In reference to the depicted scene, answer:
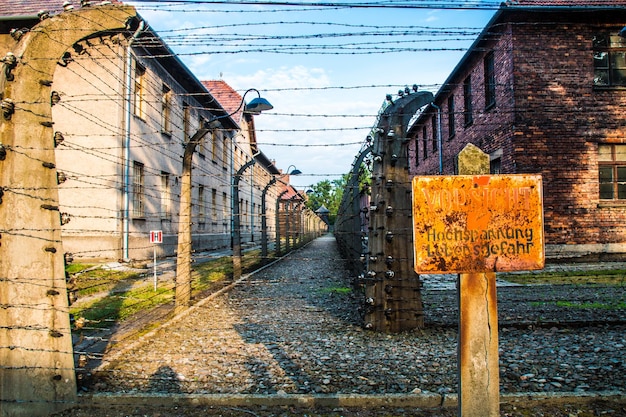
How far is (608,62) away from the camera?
12.1 metres

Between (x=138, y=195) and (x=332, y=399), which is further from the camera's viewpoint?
(x=138, y=195)

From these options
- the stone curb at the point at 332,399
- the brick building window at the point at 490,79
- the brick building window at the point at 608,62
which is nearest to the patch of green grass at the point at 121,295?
the stone curb at the point at 332,399

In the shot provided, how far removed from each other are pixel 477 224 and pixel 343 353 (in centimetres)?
280

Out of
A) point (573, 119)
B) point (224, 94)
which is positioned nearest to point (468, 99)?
point (573, 119)

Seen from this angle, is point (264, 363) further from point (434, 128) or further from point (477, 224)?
point (434, 128)

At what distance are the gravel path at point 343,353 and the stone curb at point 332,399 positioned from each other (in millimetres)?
170

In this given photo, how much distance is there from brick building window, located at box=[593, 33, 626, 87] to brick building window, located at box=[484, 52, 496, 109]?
2.66 meters

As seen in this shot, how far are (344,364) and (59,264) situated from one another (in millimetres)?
2472

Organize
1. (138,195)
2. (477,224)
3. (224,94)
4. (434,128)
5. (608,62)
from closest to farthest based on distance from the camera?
(477,224), (608,62), (138,195), (434,128), (224,94)

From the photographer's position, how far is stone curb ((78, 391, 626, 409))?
3.02 m

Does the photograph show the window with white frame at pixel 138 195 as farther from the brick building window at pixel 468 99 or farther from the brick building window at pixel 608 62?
the brick building window at pixel 608 62

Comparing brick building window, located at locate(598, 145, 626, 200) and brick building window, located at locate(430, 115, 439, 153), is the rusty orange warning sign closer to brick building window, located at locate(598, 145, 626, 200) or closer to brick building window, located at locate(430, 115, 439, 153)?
brick building window, located at locate(598, 145, 626, 200)

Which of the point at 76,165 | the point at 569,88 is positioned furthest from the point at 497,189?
the point at 76,165

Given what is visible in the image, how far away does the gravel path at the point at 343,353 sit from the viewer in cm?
339
